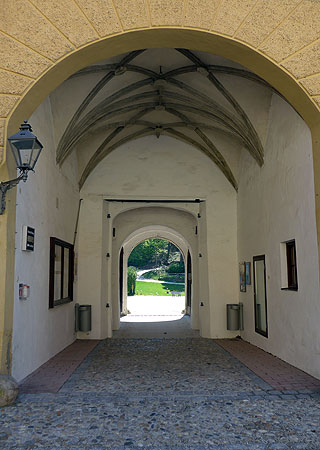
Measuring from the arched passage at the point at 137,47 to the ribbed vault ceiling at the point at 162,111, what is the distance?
162 cm

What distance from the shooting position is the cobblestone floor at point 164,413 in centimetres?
371

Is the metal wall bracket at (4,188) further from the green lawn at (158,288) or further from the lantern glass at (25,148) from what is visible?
the green lawn at (158,288)

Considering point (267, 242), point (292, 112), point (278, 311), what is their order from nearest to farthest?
point (292, 112)
point (278, 311)
point (267, 242)

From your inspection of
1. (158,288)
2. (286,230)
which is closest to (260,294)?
(286,230)

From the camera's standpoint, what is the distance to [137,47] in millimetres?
5402

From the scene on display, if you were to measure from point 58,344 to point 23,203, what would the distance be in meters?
3.43

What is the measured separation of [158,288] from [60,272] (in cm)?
2690

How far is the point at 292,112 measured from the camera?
22.1ft

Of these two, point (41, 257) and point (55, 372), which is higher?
point (41, 257)

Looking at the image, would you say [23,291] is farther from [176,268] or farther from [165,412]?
[176,268]

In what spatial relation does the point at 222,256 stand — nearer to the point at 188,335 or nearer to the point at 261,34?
the point at 188,335

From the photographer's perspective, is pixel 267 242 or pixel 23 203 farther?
pixel 267 242

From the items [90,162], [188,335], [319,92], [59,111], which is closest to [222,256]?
[188,335]

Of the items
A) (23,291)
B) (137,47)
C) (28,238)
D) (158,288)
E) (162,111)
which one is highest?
(162,111)
